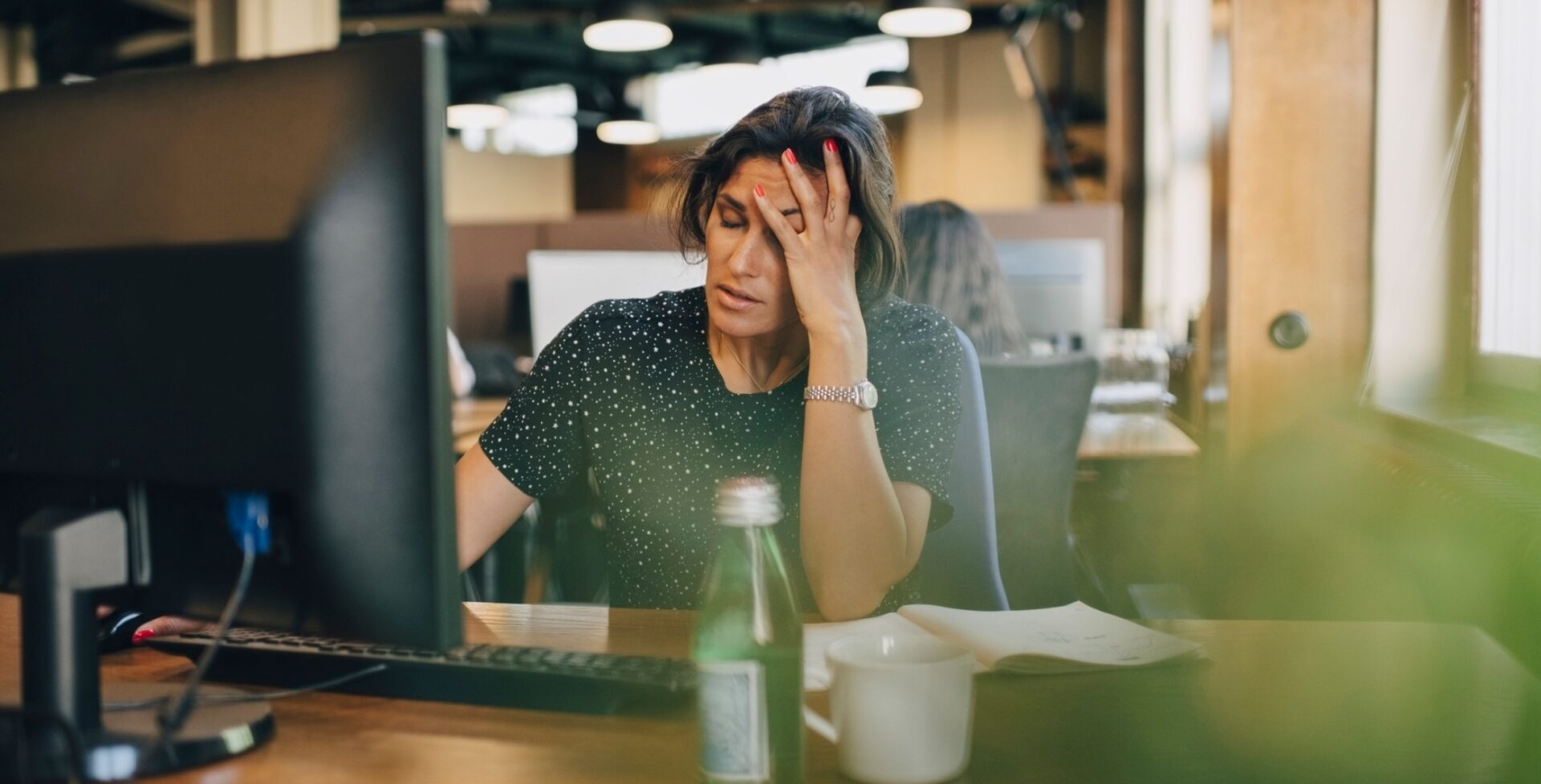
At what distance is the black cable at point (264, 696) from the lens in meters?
0.79

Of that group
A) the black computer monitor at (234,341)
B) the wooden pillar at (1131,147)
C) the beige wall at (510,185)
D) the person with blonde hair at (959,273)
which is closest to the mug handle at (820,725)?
the black computer monitor at (234,341)

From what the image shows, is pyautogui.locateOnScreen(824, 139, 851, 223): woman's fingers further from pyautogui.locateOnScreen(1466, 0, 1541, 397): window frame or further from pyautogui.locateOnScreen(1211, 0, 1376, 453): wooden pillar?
pyautogui.locateOnScreen(1211, 0, 1376, 453): wooden pillar

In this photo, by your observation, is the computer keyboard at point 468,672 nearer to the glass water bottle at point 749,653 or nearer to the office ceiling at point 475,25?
the glass water bottle at point 749,653

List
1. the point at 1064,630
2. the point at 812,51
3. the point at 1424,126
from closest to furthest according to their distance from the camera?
the point at 1064,630 → the point at 1424,126 → the point at 812,51

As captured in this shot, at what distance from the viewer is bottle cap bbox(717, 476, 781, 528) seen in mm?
633

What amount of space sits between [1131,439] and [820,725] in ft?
6.35

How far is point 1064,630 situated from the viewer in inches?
37.9

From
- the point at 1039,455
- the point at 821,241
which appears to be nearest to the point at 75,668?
the point at 821,241

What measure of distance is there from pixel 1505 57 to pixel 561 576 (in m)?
2.39

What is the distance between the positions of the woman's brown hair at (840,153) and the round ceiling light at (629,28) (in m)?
3.34

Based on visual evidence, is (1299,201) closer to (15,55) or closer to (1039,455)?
(1039,455)

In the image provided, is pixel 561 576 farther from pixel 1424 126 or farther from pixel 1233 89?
pixel 1424 126

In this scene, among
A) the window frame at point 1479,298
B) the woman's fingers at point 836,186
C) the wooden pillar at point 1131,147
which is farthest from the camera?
the wooden pillar at point 1131,147

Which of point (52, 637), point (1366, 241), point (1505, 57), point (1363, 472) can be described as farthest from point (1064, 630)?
point (1366, 241)
